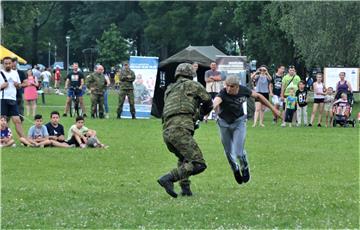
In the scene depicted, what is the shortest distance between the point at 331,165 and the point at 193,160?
526cm

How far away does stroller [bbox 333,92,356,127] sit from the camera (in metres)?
27.1

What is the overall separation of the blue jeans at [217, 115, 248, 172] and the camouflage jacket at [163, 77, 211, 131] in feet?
3.75

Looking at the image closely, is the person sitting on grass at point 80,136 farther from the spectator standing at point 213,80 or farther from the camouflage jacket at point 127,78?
the camouflage jacket at point 127,78

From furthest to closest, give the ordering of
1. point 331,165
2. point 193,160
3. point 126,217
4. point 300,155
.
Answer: point 300,155 → point 331,165 → point 193,160 → point 126,217

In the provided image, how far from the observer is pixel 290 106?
26.8 m

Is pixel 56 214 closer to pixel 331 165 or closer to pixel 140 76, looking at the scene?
pixel 331 165

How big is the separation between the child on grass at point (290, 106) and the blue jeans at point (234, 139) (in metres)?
14.5

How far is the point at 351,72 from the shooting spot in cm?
3225

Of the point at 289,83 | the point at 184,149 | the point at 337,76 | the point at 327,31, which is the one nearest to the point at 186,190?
the point at 184,149

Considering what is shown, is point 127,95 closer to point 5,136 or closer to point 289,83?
point 289,83

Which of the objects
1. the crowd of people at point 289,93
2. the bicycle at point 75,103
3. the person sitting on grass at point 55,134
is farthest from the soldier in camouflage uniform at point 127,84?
the person sitting on grass at point 55,134

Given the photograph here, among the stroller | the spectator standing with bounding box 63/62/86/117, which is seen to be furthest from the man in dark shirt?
the spectator standing with bounding box 63/62/86/117

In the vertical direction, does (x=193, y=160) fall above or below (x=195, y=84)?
below

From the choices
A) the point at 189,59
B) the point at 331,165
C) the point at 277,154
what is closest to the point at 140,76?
the point at 189,59
